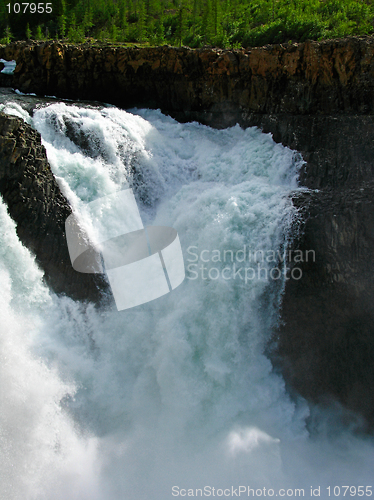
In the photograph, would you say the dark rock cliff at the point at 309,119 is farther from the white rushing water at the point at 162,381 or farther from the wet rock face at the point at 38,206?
the wet rock face at the point at 38,206

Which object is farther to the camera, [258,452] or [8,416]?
[258,452]

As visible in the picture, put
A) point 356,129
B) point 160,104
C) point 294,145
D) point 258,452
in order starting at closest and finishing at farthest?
point 258,452, point 356,129, point 294,145, point 160,104

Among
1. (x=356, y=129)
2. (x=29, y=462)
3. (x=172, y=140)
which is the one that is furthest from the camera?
(x=172, y=140)

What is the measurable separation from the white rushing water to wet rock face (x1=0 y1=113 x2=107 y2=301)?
1.16 ft

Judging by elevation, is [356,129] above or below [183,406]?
above

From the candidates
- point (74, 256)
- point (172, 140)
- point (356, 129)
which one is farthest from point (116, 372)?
point (356, 129)

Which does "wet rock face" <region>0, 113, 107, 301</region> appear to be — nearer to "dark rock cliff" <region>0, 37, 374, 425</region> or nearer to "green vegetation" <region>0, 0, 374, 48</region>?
"dark rock cliff" <region>0, 37, 374, 425</region>

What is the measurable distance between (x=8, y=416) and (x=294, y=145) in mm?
10899

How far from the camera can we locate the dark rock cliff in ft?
29.4

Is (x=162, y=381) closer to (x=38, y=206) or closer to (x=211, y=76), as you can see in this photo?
(x=38, y=206)

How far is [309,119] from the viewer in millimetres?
12391

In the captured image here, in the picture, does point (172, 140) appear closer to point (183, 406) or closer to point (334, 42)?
point (334, 42)

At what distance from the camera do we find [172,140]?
43.3 ft

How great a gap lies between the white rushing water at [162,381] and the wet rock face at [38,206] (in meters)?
0.35
